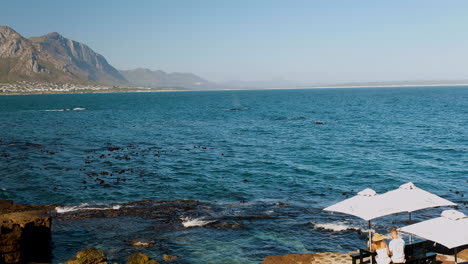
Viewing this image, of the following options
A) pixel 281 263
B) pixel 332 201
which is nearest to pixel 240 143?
pixel 332 201

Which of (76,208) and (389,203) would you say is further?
(76,208)

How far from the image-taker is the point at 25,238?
62.0ft

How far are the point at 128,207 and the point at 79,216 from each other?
11.1 feet

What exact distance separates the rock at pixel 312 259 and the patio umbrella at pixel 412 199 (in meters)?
3.36

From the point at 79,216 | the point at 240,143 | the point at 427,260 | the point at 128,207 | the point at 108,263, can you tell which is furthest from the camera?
the point at 240,143

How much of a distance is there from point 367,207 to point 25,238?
51.0 ft

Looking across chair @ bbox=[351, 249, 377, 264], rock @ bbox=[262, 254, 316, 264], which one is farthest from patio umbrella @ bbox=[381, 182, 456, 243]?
rock @ bbox=[262, 254, 316, 264]

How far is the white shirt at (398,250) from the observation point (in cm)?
1566

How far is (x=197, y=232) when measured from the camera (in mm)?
23125

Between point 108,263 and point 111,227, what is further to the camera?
point 111,227

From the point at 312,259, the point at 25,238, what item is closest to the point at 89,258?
the point at 25,238

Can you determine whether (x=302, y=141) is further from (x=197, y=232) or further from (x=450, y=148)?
(x=197, y=232)

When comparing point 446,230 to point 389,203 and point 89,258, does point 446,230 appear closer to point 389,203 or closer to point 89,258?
point 389,203

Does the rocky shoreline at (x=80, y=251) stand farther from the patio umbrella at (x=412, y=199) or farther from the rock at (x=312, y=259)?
the patio umbrella at (x=412, y=199)
